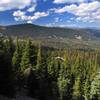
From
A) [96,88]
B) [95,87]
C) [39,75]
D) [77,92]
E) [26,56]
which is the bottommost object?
[77,92]

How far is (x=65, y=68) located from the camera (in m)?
105

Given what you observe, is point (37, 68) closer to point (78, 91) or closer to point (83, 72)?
point (78, 91)

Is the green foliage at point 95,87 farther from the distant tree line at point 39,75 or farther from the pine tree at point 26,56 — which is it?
the pine tree at point 26,56

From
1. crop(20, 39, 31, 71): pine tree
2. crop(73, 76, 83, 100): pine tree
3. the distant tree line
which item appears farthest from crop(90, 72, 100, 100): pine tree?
crop(20, 39, 31, 71): pine tree

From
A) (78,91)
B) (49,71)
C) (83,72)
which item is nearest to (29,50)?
(49,71)

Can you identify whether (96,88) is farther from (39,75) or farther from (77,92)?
(39,75)

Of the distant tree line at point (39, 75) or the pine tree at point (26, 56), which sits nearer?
the distant tree line at point (39, 75)

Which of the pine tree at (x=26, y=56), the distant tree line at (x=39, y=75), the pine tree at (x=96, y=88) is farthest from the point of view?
the pine tree at (x=96, y=88)

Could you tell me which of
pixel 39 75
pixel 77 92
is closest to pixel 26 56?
pixel 39 75

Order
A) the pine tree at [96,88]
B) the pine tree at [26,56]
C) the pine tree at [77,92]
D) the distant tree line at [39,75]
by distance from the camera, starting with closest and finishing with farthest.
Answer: the distant tree line at [39,75]
the pine tree at [26,56]
the pine tree at [96,88]
the pine tree at [77,92]

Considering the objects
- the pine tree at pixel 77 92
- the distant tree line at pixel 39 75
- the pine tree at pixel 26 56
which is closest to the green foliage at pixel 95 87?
the distant tree line at pixel 39 75

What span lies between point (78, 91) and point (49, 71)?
38.5ft

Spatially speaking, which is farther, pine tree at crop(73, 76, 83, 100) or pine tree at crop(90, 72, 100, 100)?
pine tree at crop(73, 76, 83, 100)

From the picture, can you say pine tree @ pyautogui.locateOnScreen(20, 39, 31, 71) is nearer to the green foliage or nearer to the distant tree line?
the distant tree line
